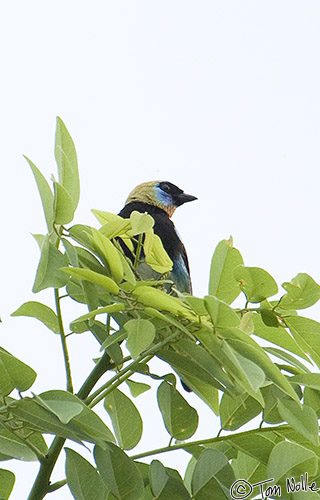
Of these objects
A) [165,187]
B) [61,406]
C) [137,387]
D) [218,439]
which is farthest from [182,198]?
[61,406]

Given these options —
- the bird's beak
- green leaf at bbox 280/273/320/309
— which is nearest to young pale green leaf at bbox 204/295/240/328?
green leaf at bbox 280/273/320/309

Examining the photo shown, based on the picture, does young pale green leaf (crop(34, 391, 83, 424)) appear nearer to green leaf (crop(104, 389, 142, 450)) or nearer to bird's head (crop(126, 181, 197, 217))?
green leaf (crop(104, 389, 142, 450))

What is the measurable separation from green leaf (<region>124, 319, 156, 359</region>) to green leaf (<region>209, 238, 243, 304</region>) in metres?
0.17

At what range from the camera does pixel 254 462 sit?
1.17 m

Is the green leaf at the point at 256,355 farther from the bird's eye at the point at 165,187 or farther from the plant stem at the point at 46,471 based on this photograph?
the bird's eye at the point at 165,187

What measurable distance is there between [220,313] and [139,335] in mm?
98

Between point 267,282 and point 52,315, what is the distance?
0.37 metres

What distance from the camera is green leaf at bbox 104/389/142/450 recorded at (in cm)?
114

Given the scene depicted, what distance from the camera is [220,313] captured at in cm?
92

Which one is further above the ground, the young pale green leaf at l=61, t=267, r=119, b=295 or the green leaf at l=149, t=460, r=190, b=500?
the young pale green leaf at l=61, t=267, r=119, b=295

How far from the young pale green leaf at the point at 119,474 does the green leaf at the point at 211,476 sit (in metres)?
0.08

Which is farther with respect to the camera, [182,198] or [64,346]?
[182,198]

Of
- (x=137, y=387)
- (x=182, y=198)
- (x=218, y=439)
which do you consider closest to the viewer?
(x=218, y=439)

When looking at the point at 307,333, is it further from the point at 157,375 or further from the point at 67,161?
the point at 67,161
